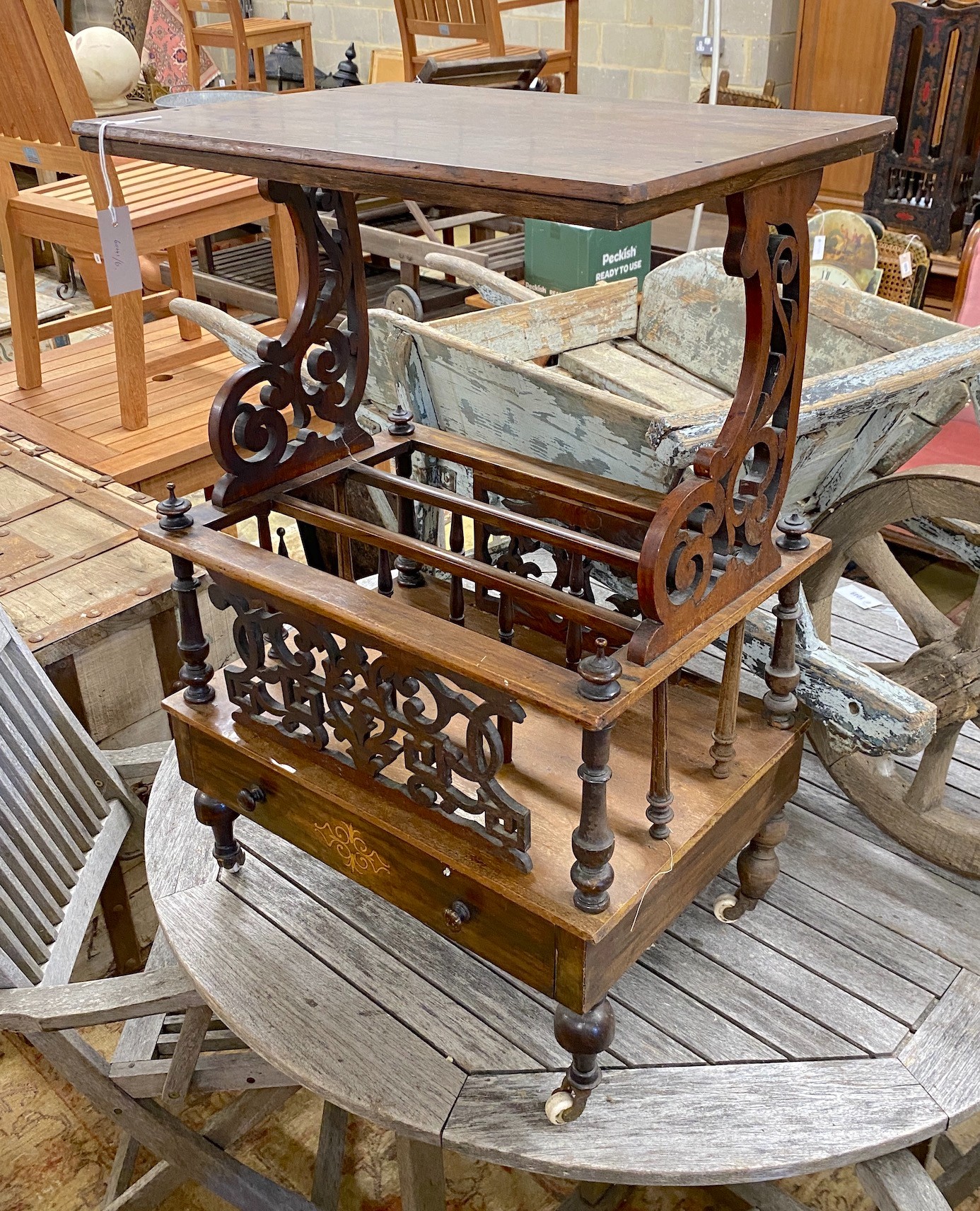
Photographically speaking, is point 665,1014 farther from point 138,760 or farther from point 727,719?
point 138,760

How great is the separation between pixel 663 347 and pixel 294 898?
198 cm

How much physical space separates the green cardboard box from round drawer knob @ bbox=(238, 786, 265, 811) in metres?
2.61

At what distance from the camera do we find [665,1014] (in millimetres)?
1438

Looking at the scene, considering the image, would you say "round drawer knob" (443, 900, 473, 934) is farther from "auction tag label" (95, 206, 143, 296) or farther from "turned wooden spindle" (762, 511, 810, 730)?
"auction tag label" (95, 206, 143, 296)

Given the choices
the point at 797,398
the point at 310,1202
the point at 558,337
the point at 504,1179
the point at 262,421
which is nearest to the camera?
the point at 797,398

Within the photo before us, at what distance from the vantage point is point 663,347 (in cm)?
307

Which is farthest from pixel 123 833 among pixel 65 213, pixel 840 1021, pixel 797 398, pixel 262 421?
pixel 65 213

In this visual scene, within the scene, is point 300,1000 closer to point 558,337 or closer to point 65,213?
point 558,337

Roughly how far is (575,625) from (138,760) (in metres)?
1.08

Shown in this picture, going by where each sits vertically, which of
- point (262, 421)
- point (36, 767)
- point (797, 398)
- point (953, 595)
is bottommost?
point (953, 595)

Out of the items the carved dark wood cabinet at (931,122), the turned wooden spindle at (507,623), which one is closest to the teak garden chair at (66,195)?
the turned wooden spindle at (507,623)

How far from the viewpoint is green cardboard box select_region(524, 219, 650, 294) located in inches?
151

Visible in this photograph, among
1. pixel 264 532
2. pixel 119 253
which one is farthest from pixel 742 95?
pixel 264 532

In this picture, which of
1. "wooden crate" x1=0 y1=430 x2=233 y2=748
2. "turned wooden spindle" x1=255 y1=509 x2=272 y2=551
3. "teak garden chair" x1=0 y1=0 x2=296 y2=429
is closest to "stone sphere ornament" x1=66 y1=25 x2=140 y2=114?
"teak garden chair" x1=0 y1=0 x2=296 y2=429
